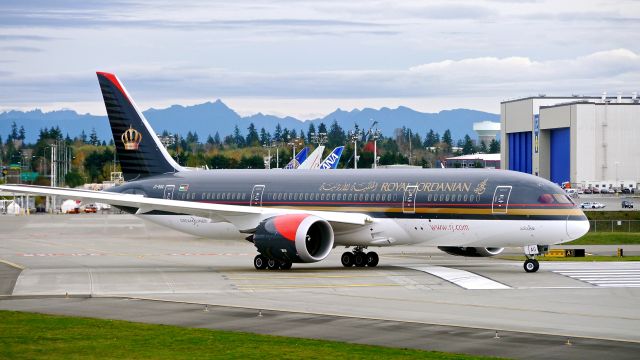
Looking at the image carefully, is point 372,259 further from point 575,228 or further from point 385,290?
point 385,290

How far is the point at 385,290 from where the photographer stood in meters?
35.7

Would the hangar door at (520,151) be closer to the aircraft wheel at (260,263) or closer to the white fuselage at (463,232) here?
the white fuselage at (463,232)

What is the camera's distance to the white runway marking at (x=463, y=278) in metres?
36.4

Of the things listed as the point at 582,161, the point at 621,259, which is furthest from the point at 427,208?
the point at 582,161

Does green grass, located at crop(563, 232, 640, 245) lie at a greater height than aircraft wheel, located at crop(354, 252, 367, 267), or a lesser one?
lesser

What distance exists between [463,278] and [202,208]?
440 inches

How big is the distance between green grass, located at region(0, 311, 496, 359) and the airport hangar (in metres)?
119

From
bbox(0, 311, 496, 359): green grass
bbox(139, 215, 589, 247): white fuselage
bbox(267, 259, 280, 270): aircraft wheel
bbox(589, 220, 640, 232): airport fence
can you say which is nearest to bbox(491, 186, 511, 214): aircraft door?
bbox(139, 215, 589, 247): white fuselage

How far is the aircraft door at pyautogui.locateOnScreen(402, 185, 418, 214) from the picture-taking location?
42.8 m

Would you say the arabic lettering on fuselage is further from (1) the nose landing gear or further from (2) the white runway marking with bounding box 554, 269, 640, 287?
(2) the white runway marking with bounding box 554, 269, 640, 287

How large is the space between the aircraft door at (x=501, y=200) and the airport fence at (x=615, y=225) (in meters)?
42.6

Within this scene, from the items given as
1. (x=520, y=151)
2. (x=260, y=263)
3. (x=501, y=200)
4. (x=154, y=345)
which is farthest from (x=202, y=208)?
(x=520, y=151)

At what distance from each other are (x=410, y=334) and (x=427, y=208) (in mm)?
17369

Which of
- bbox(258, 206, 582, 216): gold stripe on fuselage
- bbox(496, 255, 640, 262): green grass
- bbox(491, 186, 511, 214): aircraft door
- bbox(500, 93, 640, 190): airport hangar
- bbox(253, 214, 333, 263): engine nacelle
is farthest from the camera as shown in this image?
bbox(500, 93, 640, 190): airport hangar
